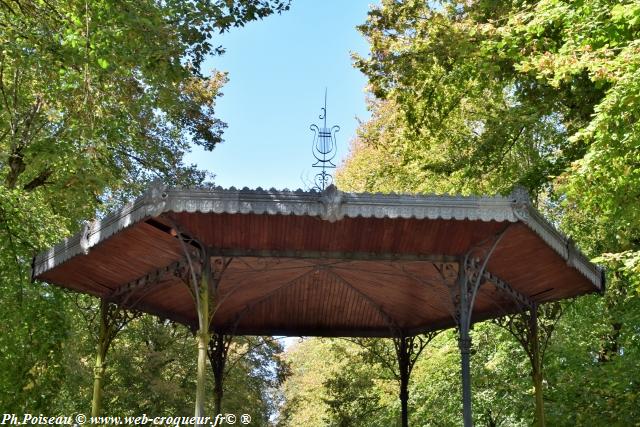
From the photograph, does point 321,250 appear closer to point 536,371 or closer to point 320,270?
point 320,270

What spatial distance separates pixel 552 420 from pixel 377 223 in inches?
331

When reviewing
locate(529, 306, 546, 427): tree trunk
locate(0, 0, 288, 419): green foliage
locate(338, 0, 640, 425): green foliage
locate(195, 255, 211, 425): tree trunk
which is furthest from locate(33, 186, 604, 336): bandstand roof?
locate(0, 0, 288, 419): green foliage

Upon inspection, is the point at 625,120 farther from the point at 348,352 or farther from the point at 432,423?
the point at 348,352

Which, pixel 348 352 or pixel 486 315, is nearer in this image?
pixel 486 315

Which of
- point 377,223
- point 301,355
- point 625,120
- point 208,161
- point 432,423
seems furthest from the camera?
point 301,355

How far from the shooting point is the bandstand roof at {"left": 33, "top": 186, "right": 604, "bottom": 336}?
7754mm

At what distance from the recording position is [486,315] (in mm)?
13125

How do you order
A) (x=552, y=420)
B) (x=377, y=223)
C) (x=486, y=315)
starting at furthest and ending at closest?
(x=552, y=420)
(x=486, y=315)
(x=377, y=223)

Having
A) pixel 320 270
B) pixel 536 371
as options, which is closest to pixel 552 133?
pixel 536 371

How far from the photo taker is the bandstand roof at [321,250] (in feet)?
25.4

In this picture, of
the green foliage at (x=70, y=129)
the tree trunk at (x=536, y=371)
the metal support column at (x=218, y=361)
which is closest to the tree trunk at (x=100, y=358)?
the green foliage at (x=70, y=129)

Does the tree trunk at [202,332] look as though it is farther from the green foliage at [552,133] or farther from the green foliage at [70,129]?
the green foliage at [552,133]

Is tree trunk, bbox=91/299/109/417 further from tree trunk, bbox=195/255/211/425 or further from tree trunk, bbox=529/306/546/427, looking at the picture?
tree trunk, bbox=529/306/546/427

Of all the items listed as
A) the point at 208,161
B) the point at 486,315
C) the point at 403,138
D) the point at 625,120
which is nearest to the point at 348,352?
the point at 208,161
